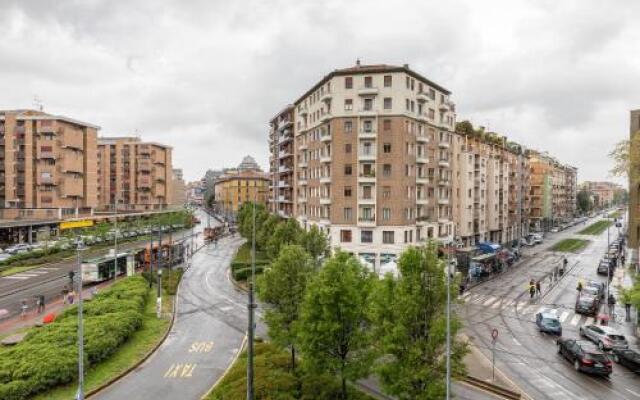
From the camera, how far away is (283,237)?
51281mm

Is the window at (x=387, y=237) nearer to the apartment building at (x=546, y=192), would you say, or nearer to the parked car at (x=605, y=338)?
the parked car at (x=605, y=338)

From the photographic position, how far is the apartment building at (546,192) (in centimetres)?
12300

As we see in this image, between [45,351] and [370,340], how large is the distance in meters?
16.5

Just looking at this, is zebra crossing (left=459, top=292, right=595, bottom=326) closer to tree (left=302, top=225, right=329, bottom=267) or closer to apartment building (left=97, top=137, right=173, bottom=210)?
tree (left=302, top=225, right=329, bottom=267)

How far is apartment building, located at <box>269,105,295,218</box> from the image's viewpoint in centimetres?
8100

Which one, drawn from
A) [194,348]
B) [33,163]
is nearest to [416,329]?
[194,348]

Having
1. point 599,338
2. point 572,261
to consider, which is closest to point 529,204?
point 572,261

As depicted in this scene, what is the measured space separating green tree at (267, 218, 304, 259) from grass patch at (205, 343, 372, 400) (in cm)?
2561

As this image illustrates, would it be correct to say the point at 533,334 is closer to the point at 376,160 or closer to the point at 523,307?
the point at 523,307

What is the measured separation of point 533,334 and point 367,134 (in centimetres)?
3034

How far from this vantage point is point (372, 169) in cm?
5506

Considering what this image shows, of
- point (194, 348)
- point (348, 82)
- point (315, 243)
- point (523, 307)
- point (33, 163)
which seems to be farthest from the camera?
point (33, 163)

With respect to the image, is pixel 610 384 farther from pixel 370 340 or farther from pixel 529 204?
pixel 529 204

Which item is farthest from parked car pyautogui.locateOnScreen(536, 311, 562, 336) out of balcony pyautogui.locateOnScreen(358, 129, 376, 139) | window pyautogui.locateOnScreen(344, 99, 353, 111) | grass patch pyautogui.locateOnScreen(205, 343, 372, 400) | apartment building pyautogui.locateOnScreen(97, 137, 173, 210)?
apartment building pyautogui.locateOnScreen(97, 137, 173, 210)
